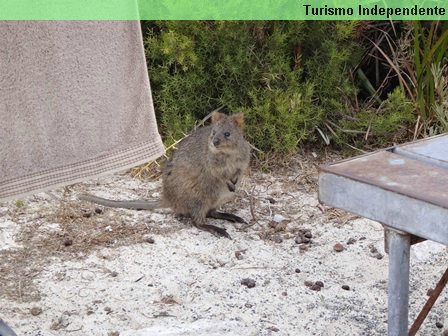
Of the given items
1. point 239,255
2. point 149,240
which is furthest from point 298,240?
point 149,240

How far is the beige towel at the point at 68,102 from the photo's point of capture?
241 cm

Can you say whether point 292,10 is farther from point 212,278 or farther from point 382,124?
point 212,278

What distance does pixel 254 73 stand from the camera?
4785 millimetres

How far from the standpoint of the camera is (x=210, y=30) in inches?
189

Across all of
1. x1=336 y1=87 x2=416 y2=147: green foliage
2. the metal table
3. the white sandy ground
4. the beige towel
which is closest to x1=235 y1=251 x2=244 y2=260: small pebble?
the white sandy ground

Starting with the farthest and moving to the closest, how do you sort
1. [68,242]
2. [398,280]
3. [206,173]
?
[206,173] < [68,242] < [398,280]

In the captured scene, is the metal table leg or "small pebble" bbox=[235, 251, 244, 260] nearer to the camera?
the metal table leg

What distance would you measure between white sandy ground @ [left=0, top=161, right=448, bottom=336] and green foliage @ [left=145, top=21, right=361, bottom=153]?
502 millimetres

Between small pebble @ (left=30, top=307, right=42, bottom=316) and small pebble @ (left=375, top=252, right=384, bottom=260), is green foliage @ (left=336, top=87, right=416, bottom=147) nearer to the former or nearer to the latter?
small pebble @ (left=375, top=252, right=384, bottom=260)

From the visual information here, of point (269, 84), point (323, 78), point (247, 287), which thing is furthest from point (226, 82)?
point (247, 287)

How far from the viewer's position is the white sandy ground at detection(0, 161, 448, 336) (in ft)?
11.1

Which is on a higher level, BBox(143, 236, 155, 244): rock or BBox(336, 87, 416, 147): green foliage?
BBox(336, 87, 416, 147): green foliage

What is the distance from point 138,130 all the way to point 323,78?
7.75 feet

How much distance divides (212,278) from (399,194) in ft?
5.63
